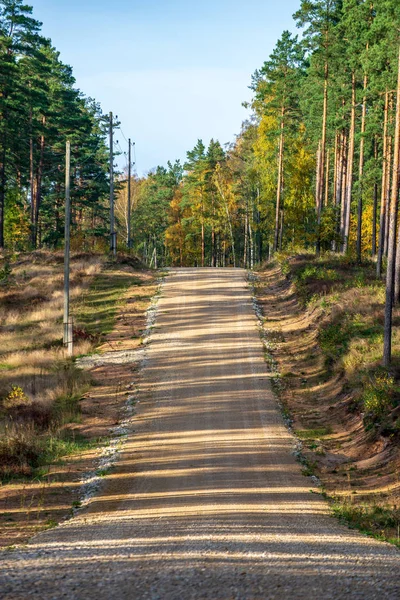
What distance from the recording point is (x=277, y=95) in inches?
2077

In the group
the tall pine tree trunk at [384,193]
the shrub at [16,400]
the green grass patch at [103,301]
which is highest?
the tall pine tree trunk at [384,193]

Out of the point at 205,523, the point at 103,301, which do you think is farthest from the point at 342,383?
the point at 103,301

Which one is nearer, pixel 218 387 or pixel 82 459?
pixel 82 459

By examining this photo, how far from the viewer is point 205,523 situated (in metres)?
11.2

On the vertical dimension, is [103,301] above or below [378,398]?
above

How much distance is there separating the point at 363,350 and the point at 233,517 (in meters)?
12.3

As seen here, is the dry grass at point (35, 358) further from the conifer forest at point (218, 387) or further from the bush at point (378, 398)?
the bush at point (378, 398)

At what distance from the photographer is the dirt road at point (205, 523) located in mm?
7902

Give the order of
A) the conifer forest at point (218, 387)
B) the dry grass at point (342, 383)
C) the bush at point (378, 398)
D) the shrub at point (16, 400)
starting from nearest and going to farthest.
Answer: the conifer forest at point (218, 387) → the dry grass at point (342, 383) → the bush at point (378, 398) → the shrub at point (16, 400)

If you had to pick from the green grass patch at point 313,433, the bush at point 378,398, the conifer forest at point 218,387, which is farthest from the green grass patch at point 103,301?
the bush at point 378,398

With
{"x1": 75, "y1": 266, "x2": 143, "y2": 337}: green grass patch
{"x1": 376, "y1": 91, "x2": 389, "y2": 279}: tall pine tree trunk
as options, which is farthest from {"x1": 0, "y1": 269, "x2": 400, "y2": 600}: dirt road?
{"x1": 376, "y1": 91, "x2": 389, "y2": 279}: tall pine tree trunk

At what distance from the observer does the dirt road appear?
790cm

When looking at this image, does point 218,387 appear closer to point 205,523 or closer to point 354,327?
point 354,327

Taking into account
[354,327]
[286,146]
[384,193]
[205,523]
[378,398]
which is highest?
[286,146]
